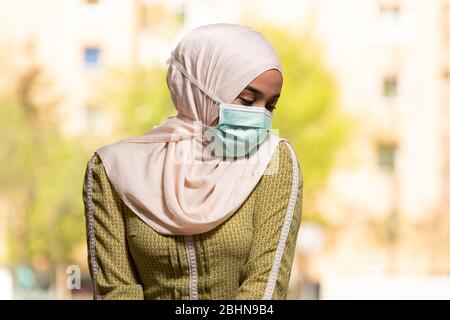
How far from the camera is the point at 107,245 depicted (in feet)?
Result: 5.02

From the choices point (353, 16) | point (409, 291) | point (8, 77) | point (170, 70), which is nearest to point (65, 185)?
point (8, 77)

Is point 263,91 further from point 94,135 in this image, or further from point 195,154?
point 94,135

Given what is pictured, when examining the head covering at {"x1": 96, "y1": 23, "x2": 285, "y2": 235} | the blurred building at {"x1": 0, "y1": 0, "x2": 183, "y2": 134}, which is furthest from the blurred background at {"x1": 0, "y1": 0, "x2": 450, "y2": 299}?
the head covering at {"x1": 96, "y1": 23, "x2": 285, "y2": 235}

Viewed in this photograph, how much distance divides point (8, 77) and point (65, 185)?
6.30ft

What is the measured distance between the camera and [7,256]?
17.2 metres

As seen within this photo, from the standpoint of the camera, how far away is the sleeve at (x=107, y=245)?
152 cm

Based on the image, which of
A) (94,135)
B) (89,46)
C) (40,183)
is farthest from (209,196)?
(89,46)

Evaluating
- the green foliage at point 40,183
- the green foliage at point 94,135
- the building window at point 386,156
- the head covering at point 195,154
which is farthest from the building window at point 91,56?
the head covering at point 195,154

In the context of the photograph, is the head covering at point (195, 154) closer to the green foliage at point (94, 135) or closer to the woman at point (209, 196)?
the woman at point (209, 196)

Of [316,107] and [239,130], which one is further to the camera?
[316,107]

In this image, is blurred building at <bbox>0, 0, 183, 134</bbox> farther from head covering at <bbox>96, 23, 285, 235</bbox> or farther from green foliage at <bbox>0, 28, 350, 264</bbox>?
head covering at <bbox>96, 23, 285, 235</bbox>

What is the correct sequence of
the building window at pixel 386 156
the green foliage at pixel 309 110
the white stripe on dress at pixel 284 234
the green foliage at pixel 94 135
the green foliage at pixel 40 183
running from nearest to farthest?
1. the white stripe on dress at pixel 284 234
2. the green foliage at pixel 309 110
3. the green foliage at pixel 94 135
4. the green foliage at pixel 40 183
5. the building window at pixel 386 156

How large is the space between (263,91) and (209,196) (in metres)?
0.17

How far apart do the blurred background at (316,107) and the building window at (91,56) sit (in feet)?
0.07
